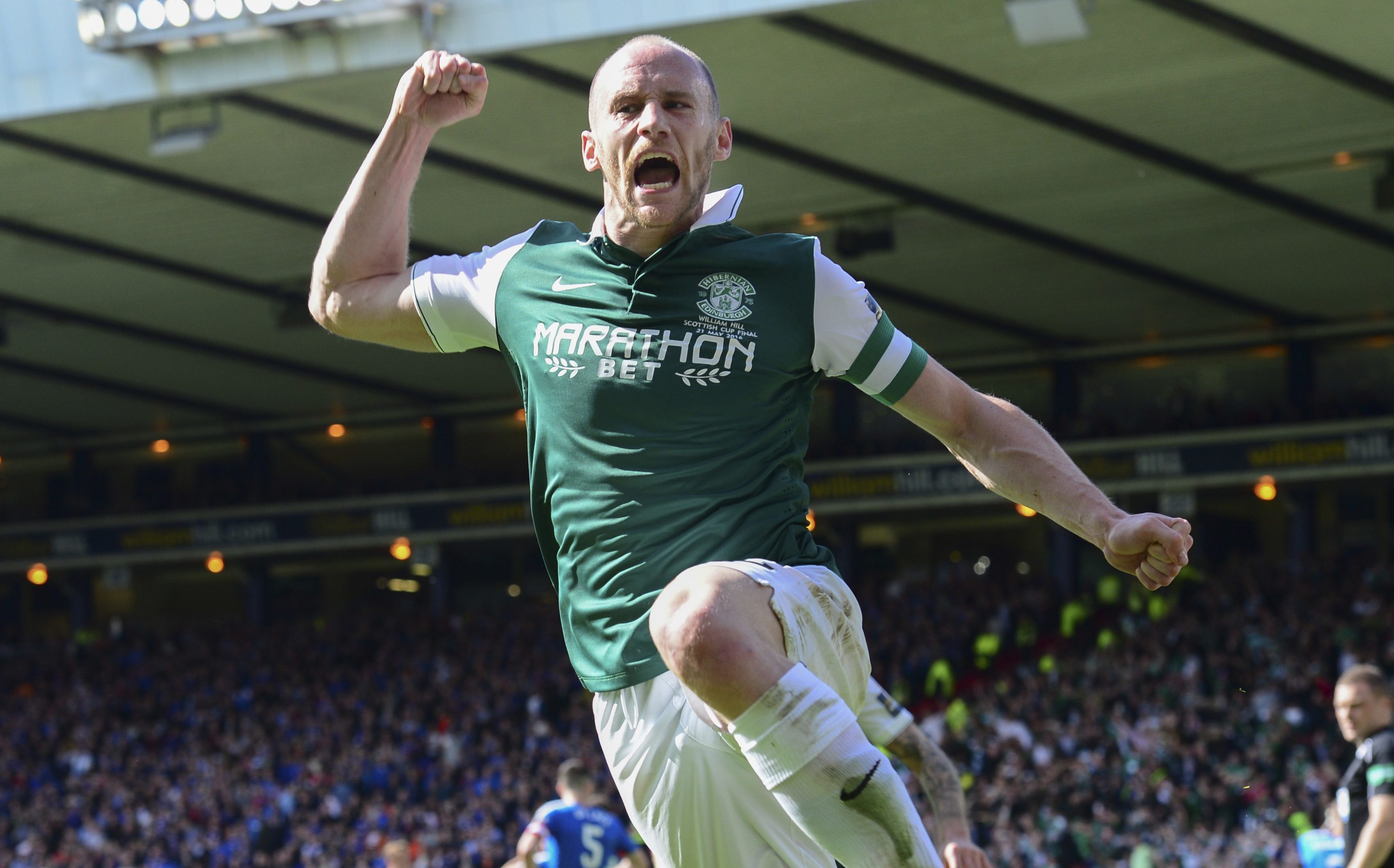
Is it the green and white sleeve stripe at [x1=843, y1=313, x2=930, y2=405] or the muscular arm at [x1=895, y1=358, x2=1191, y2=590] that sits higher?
the green and white sleeve stripe at [x1=843, y1=313, x2=930, y2=405]

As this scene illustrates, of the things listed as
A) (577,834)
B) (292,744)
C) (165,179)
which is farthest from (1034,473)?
(292,744)

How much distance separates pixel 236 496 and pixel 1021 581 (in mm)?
16170

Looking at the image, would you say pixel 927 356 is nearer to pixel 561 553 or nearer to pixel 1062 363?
pixel 561 553

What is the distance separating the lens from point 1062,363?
29344mm

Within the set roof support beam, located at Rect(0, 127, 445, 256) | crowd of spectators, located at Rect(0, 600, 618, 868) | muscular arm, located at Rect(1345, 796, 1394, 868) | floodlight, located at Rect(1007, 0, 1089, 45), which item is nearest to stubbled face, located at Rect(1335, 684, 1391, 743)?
muscular arm, located at Rect(1345, 796, 1394, 868)

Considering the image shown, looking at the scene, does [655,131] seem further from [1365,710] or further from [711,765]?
[1365,710]

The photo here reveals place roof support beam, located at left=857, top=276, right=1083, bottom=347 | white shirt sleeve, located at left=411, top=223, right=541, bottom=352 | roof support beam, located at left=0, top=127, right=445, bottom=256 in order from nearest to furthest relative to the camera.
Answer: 1. white shirt sleeve, located at left=411, top=223, right=541, bottom=352
2. roof support beam, located at left=0, top=127, right=445, bottom=256
3. roof support beam, located at left=857, top=276, right=1083, bottom=347

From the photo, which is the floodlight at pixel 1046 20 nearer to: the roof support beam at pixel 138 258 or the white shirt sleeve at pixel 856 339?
the white shirt sleeve at pixel 856 339

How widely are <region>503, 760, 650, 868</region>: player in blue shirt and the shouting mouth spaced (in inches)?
289

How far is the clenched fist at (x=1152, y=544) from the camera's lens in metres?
2.73

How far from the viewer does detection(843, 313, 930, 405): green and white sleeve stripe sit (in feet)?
10.1

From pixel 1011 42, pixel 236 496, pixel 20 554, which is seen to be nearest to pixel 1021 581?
pixel 1011 42

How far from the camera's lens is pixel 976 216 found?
22.4 meters

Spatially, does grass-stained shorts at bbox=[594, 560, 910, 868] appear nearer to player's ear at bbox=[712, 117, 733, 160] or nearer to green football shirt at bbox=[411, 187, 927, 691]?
green football shirt at bbox=[411, 187, 927, 691]
